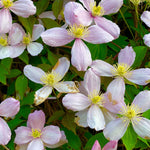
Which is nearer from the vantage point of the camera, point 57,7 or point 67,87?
point 67,87

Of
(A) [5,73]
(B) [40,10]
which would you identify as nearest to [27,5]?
(B) [40,10]

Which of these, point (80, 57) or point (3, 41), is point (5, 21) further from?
point (80, 57)

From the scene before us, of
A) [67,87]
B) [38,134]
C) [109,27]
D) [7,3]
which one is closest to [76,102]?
[67,87]

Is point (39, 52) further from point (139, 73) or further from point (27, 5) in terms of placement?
point (139, 73)

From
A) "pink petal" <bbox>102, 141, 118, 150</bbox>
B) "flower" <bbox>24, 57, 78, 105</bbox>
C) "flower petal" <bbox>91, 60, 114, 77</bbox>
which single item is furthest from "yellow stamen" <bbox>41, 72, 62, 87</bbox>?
"pink petal" <bbox>102, 141, 118, 150</bbox>

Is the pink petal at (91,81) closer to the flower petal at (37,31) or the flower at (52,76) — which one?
the flower at (52,76)

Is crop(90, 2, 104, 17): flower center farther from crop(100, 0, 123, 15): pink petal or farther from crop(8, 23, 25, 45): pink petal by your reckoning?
crop(8, 23, 25, 45): pink petal
